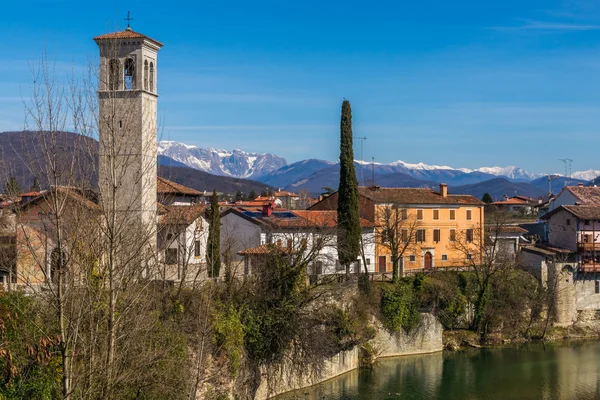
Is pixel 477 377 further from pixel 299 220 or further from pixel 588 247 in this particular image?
pixel 588 247

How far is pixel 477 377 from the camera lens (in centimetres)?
4100

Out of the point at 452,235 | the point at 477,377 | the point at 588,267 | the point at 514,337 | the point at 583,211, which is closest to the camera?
the point at 477,377

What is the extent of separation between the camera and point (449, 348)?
47.7 m

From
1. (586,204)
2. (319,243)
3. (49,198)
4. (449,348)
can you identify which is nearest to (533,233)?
(586,204)

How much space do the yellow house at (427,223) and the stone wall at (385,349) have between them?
328 inches

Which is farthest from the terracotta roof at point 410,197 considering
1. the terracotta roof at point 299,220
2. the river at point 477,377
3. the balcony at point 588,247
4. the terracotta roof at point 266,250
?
the terracotta roof at point 266,250

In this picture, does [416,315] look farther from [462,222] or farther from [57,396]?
[57,396]

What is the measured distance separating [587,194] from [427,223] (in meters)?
15.6

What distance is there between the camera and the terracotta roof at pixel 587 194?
206 feet

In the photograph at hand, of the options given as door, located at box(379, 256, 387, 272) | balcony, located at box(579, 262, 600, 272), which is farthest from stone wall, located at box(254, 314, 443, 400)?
Result: balcony, located at box(579, 262, 600, 272)

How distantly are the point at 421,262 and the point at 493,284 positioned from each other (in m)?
8.37

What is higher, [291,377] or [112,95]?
[112,95]

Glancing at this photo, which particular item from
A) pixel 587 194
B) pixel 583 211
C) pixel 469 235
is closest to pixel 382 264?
pixel 469 235

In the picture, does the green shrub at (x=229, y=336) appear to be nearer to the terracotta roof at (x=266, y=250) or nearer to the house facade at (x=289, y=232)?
the terracotta roof at (x=266, y=250)
